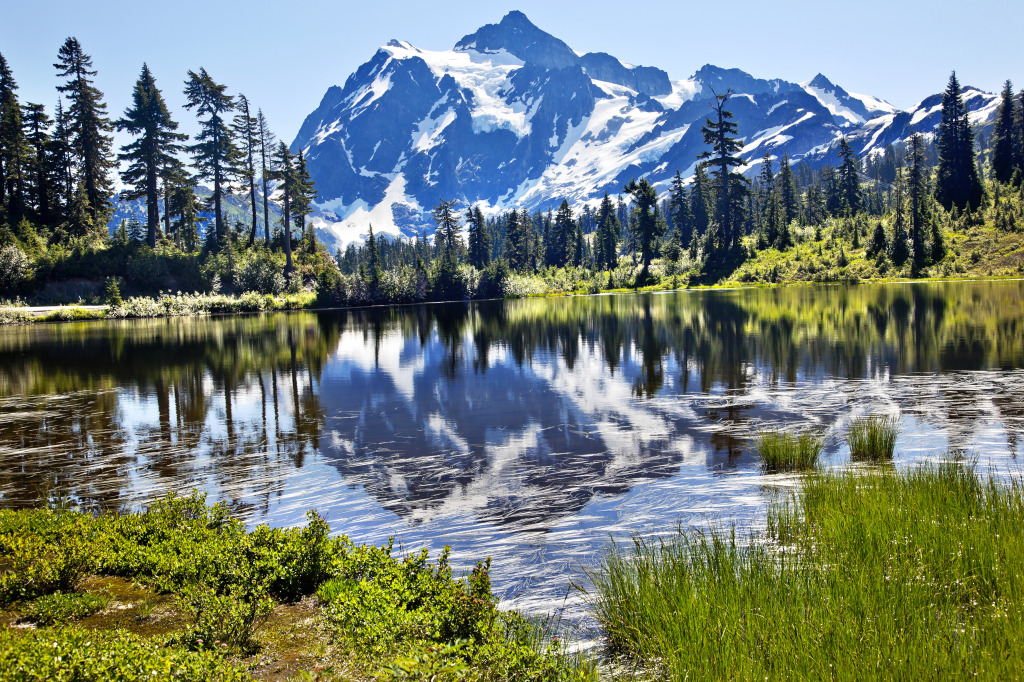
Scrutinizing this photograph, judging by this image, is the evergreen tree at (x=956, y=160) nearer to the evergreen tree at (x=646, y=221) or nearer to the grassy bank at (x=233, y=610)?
the evergreen tree at (x=646, y=221)

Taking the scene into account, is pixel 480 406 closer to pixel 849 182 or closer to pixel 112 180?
pixel 112 180

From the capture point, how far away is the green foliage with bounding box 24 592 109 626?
20.3 feet

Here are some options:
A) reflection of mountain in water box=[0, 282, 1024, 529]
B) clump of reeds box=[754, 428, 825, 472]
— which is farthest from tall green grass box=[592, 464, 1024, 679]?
reflection of mountain in water box=[0, 282, 1024, 529]

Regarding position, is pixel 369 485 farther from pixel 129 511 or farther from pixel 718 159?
pixel 718 159

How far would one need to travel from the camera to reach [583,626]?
20.7 feet

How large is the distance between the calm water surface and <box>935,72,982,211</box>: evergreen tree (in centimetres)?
6982

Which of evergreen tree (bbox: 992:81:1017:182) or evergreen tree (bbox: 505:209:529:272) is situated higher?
evergreen tree (bbox: 992:81:1017:182)

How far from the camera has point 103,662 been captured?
434cm

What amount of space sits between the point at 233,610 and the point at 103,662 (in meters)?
1.48

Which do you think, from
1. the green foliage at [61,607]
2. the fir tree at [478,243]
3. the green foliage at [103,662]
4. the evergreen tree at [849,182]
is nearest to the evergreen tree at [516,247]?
the fir tree at [478,243]

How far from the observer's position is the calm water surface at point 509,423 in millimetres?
9859

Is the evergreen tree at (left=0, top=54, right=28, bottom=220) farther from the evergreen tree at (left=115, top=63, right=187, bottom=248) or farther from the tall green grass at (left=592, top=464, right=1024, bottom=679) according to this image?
the tall green grass at (left=592, top=464, right=1024, bottom=679)

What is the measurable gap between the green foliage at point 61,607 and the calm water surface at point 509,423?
355cm

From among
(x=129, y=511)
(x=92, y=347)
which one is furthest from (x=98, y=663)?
(x=92, y=347)
